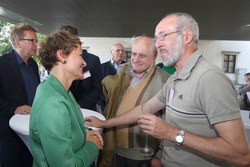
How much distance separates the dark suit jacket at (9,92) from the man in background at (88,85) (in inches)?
25.4

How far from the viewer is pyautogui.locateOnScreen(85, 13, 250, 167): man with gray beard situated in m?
0.94

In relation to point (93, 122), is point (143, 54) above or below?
above

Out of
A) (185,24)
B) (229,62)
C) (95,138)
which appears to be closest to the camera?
(185,24)

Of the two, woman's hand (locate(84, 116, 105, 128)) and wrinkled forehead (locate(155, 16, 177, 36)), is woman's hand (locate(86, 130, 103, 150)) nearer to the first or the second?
woman's hand (locate(84, 116, 105, 128))

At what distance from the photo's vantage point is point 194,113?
3.61 ft

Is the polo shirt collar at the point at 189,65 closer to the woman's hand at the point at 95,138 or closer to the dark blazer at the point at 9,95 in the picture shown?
the woman's hand at the point at 95,138

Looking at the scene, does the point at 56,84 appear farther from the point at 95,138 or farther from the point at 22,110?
the point at 22,110

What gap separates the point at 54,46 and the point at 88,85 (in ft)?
4.40

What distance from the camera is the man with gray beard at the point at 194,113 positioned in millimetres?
940

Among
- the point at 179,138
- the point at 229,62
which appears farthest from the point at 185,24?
the point at 229,62

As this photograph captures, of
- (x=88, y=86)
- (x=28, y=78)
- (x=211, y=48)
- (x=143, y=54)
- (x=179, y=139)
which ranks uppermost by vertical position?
(x=211, y=48)

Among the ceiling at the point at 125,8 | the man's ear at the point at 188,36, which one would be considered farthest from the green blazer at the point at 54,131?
the ceiling at the point at 125,8

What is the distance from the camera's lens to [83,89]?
258 centimetres

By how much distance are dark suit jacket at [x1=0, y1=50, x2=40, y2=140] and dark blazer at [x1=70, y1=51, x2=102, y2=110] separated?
2.12 ft
